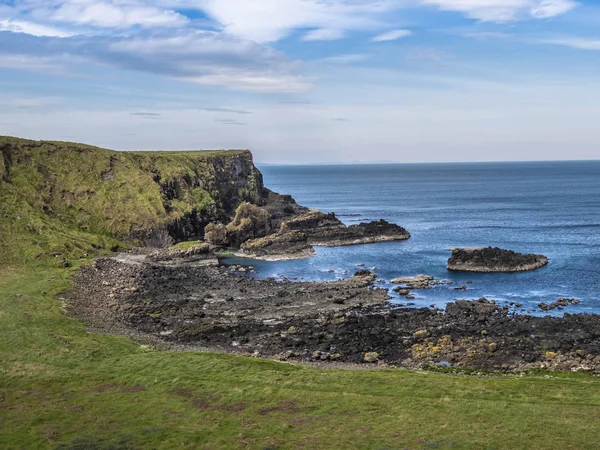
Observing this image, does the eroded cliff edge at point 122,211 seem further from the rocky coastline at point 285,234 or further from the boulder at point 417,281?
the boulder at point 417,281

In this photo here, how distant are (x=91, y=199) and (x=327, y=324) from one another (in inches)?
3062

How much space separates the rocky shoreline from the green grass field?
6035 millimetres

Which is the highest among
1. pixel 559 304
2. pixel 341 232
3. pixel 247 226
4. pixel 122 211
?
pixel 122 211

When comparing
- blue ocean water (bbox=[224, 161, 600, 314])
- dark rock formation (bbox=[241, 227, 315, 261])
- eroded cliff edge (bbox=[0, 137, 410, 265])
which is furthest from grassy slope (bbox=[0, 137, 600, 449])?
dark rock formation (bbox=[241, 227, 315, 261])

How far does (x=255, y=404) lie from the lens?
41.2 meters

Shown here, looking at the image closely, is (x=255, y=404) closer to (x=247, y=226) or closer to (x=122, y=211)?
(x=247, y=226)

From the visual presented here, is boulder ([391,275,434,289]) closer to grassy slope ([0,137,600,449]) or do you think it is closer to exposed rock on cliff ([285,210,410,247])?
grassy slope ([0,137,600,449])

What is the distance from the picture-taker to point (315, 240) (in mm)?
129000

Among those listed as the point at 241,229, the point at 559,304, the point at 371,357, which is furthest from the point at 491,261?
the point at 241,229

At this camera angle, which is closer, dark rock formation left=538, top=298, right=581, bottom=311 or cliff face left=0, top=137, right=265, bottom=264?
dark rock formation left=538, top=298, right=581, bottom=311

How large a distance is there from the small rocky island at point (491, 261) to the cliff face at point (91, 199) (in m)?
60.4

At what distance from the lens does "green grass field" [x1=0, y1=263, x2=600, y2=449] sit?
3509 cm

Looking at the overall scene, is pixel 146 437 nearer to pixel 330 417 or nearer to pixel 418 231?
pixel 330 417

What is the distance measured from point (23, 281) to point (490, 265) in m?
75.4
